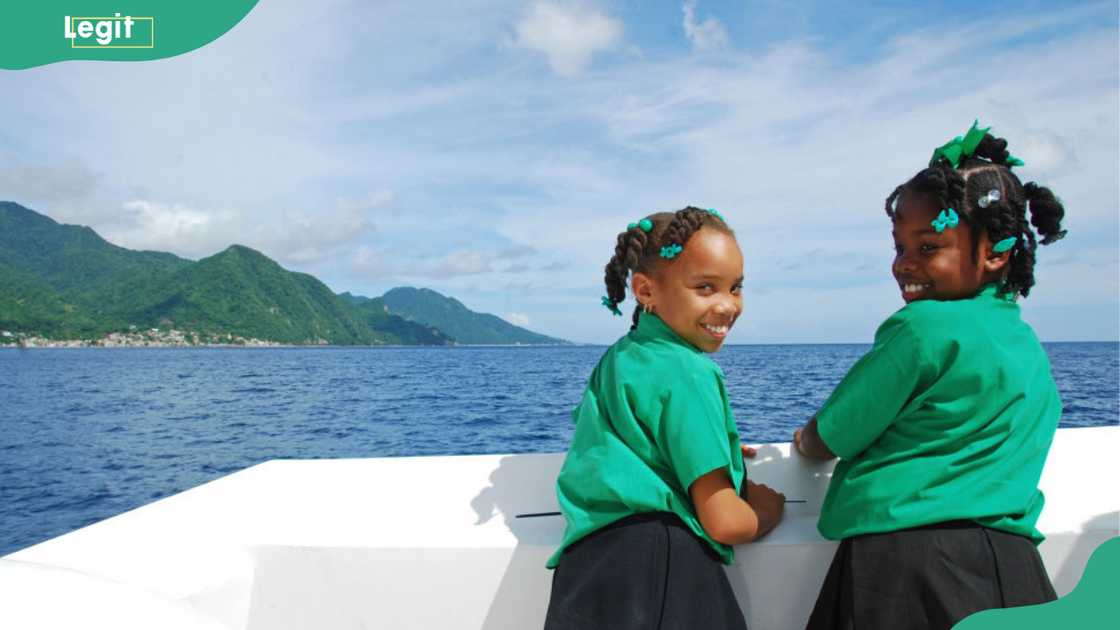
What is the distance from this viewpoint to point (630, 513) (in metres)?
1.51

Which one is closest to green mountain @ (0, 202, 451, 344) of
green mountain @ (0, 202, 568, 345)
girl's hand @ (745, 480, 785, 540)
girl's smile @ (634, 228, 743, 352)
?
green mountain @ (0, 202, 568, 345)

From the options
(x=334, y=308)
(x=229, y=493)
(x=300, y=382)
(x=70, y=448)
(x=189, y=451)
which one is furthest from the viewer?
(x=334, y=308)

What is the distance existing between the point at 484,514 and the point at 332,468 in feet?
2.39

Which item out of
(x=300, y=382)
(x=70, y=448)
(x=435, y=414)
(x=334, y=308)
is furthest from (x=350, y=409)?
(x=334, y=308)

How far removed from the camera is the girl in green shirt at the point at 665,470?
1460 millimetres

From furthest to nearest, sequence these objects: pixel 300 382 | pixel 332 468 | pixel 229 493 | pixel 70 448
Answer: pixel 300 382 → pixel 70 448 → pixel 332 468 → pixel 229 493

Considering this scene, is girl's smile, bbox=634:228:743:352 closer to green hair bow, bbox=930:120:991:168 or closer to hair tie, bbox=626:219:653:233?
hair tie, bbox=626:219:653:233

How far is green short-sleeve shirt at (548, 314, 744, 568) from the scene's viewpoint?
1.46m

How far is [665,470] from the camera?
1.53m

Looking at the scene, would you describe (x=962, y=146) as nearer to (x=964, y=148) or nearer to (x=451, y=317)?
(x=964, y=148)

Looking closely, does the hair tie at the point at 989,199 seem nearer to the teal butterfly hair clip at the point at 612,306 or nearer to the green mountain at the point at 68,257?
the teal butterfly hair clip at the point at 612,306

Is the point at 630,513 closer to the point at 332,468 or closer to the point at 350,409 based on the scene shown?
the point at 332,468

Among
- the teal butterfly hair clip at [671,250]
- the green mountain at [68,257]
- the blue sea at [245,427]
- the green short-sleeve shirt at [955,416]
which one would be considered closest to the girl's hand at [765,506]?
the green short-sleeve shirt at [955,416]

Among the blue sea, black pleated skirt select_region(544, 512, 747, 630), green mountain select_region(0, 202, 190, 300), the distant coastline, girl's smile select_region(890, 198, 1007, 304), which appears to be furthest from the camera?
green mountain select_region(0, 202, 190, 300)
